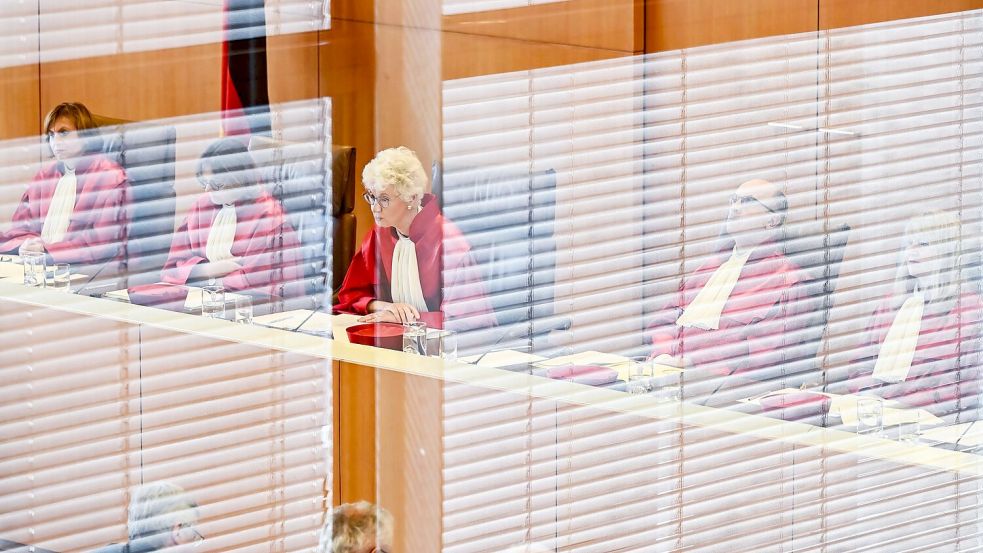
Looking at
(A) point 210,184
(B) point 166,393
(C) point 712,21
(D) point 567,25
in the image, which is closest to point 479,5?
(D) point 567,25

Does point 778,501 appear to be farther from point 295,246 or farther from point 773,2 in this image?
point 295,246

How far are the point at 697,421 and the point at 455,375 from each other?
0.25 meters

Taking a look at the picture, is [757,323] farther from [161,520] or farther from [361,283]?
[161,520]

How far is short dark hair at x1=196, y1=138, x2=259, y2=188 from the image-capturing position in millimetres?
1082

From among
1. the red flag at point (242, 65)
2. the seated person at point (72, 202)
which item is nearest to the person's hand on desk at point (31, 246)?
the seated person at point (72, 202)

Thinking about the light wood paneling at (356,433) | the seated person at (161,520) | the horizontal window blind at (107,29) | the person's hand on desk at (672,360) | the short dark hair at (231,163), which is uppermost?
the horizontal window blind at (107,29)

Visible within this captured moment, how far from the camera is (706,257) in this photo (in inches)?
32.9

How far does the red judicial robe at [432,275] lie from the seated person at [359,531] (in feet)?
0.68

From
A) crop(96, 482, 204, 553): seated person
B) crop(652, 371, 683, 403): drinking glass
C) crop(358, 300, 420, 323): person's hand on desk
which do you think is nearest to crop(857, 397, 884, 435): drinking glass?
crop(652, 371, 683, 403): drinking glass

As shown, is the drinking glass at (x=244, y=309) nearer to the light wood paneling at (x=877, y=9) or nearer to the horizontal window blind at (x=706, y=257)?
the horizontal window blind at (x=706, y=257)

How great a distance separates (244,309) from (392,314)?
16 centimetres

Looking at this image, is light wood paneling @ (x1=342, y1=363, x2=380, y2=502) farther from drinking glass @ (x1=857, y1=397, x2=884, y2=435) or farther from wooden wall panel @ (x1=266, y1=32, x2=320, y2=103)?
drinking glass @ (x1=857, y1=397, x2=884, y2=435)

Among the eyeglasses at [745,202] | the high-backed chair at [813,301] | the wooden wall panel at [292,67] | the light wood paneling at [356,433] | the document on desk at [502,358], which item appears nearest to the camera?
the high-backed chair at [813,301]

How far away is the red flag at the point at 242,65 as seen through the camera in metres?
1.16
